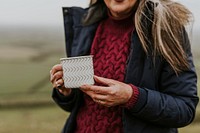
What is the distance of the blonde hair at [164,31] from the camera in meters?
1.15

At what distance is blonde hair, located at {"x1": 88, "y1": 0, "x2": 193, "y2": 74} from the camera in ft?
3.78

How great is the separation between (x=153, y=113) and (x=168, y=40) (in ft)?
0.58

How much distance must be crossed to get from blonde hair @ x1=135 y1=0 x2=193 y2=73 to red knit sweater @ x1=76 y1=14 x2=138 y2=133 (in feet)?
0.18

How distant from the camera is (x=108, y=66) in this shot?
1.21 metres

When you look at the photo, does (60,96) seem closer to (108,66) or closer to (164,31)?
(108,66)

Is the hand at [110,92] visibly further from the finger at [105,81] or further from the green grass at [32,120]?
the green grass at [32,120]

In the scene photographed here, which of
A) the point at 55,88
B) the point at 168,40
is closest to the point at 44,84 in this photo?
the point at 55,88

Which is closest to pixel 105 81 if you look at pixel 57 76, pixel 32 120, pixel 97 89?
pixel 97 89

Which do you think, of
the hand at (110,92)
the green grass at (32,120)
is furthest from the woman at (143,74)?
the green grass at (32,120)

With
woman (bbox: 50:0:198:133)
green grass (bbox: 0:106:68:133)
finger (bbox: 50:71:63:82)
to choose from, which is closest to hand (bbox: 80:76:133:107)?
woman (bbox: 50:0:198:133)

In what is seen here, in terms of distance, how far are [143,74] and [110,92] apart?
113mm

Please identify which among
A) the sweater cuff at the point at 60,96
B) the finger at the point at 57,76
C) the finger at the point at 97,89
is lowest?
the sweater cuff at the point at 60,96

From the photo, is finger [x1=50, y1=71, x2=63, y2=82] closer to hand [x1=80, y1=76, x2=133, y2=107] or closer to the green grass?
hand [x1=80, y1=76, x2=133, y2=107]

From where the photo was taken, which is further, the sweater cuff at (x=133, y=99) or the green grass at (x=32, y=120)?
the green grass at (x=32, y=120)
